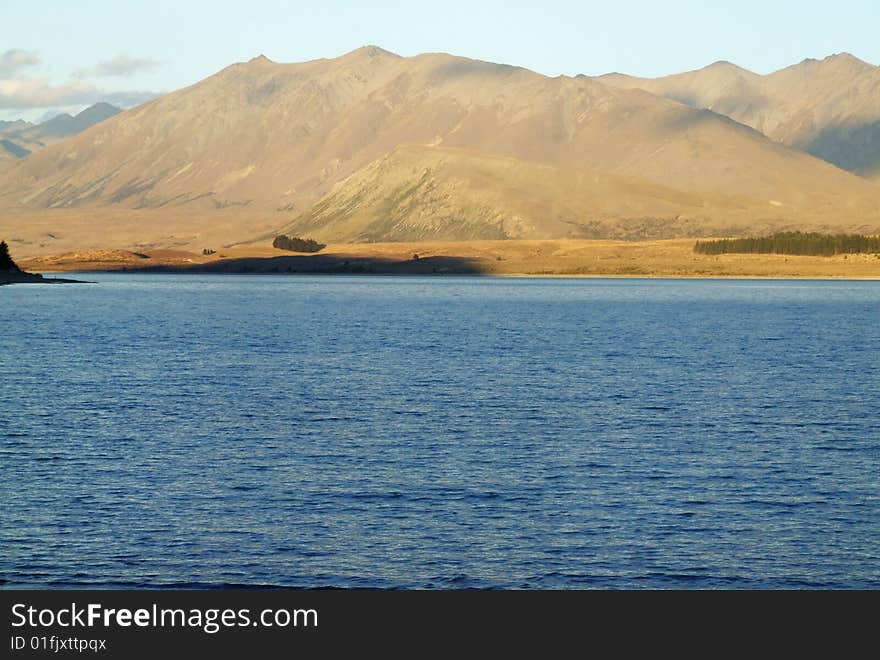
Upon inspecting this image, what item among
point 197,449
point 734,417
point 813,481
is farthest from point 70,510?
point 734,417

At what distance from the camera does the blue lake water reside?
35.9m

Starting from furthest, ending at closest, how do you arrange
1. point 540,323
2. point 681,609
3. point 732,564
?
point 540,323 < point 732,564 < point 681,609

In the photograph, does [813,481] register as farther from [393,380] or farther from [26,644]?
[393,380]

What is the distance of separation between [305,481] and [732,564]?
54.3ft

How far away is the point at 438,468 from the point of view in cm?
4897

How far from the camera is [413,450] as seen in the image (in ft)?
174

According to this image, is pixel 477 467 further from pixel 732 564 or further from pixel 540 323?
pixel 540 323

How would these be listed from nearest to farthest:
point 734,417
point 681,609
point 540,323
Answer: point 681,609 → point 734,417 → point 540,323

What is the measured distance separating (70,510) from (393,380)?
39.7m

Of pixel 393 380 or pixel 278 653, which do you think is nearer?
pixel 278 653

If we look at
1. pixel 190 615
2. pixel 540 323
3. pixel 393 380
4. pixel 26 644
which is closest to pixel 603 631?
pixel 190 615

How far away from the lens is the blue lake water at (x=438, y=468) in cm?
3594

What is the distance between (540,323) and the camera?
142 meters

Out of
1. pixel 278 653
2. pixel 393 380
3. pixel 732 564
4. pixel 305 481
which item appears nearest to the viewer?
pixel 278 653
